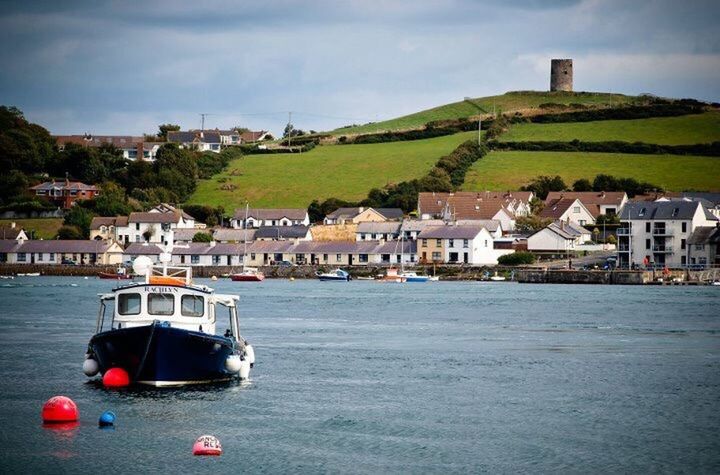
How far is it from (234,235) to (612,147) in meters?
57.1

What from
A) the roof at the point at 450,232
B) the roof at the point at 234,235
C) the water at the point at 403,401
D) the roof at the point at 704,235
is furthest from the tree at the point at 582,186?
the water at the point at 403,401

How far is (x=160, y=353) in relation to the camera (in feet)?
118

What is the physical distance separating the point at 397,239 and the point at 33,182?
6015 cm

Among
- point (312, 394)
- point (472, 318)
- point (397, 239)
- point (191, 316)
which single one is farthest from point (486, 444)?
point (397, 239)

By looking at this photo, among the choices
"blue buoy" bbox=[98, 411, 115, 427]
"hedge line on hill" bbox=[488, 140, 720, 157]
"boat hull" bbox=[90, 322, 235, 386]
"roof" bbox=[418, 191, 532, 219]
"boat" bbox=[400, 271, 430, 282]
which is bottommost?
"blue buoy" bbox=[98, 411, 115, 427]

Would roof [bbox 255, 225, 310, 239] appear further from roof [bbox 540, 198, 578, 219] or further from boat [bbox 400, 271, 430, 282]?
roof [bbox 540, 198, 578, 219]

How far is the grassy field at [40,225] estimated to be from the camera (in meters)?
145

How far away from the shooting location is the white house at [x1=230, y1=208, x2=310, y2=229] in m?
147

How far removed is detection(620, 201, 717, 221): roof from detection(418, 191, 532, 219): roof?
2500 cm

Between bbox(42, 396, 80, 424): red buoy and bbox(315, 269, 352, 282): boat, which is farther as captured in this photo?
bbox(315, 269, 352, 282): boat

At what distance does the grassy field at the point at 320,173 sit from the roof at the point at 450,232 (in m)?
29.8

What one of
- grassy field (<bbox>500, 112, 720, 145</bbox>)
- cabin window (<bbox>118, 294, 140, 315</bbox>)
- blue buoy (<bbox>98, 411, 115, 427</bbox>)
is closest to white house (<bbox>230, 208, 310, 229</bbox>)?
grassy field (<bbox>500, 112, 720, 145</bbox>)

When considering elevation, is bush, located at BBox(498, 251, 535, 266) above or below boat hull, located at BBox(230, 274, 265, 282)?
above

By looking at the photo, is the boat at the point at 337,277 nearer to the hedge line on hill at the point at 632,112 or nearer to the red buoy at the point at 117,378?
the hedge line on hill at the point at 632,112
